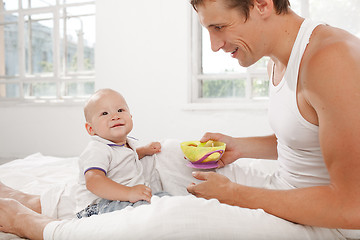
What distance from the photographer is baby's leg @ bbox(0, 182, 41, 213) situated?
1.39 meters

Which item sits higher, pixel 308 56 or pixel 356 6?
pixel 356 6

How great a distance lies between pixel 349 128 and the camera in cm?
82

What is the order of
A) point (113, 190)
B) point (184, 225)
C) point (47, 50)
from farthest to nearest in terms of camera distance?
point (47, 50) → point (113, 190) → point (184, 225)

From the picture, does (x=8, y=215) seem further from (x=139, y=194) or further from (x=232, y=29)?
(x=232, y=29)

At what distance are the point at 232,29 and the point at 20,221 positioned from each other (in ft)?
3.11

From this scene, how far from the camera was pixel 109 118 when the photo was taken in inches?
56.8

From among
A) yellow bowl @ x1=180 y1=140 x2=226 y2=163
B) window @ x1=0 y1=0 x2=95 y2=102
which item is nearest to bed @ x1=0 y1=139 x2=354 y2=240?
yellow bowl @ x1=180 y1=140 x2=226 y2=163

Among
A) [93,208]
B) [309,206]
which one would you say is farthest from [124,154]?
[309,206]

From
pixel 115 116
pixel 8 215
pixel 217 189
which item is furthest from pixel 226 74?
pixel 8 215

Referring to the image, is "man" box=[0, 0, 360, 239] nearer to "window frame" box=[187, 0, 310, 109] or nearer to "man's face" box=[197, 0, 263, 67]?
Result: "man's face" box=[197, 0, 263, 67]

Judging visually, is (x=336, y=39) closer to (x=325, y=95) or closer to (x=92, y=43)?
(x=325, y=95)

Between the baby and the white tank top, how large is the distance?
517 mm

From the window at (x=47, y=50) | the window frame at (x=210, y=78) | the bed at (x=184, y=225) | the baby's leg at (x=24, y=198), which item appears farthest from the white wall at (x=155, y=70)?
the bed at (x=184, y=225)

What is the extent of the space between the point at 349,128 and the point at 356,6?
2727 mm
